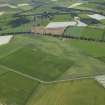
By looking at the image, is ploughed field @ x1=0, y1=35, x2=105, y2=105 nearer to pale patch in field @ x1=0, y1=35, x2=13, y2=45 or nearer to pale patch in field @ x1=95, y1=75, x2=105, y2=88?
pale patch in field @ x1=95, y1=75, x2=105, y2=88

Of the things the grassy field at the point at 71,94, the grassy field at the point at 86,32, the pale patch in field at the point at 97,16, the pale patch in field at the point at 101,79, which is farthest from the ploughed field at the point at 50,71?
the pale patch in field at the point at 97,16

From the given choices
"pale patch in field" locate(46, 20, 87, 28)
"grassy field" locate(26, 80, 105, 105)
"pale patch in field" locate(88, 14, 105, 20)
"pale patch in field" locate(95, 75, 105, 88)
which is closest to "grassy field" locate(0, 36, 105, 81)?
"pale patch in field" locate(95, 75, 105, 88)

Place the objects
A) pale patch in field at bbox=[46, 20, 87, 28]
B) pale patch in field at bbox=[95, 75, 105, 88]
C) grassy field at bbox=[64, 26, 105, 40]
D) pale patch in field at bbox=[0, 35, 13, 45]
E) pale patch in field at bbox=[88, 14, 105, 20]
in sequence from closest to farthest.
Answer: pale patch in field at bbox=[95, 75, 105, 88]
pale patch in field at bbox=[0, 35, 13, 45]
grassy field at bbox=[64, 26, 105, 40]
pale patch in field at bbox=[46, 20, 87, 28]
pale patch in field at bbox=[88, 14, 105, 20]

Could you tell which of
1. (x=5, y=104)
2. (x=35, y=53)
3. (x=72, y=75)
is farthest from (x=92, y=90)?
(x=35, y=53)

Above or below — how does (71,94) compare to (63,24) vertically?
above

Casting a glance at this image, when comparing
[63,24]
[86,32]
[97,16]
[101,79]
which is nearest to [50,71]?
[101,79]

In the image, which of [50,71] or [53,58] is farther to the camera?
[53,58]

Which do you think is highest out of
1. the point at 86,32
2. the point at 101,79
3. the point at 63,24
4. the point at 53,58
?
the point at 101,79

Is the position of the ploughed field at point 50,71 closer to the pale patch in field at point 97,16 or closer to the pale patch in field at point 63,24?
the pale patch in field at point 63,24

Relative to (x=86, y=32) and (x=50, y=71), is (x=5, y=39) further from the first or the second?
(x=50, y=71)

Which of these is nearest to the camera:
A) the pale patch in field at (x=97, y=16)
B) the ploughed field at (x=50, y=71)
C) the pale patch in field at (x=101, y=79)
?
the ploughed field at (x=50, y=71)
